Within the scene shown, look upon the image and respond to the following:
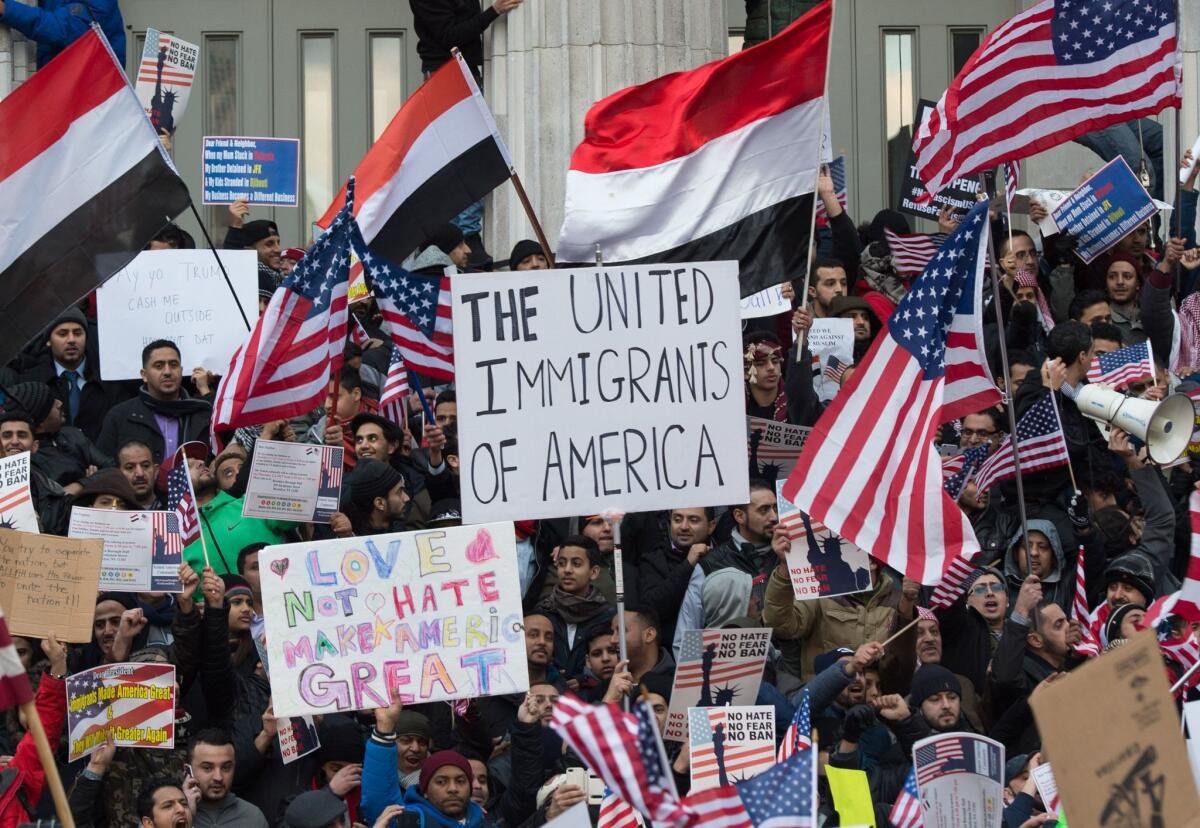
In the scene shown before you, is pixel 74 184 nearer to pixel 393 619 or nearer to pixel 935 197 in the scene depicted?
pixel 393 619

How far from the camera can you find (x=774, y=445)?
40.4 ft

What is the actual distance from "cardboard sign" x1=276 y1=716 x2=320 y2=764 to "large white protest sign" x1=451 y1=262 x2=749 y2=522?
1.53 metres

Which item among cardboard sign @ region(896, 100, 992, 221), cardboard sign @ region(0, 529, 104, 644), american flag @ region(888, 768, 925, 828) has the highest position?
cardboard sign @ region(896, 100, 992, 221)

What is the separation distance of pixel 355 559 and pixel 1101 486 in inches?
198

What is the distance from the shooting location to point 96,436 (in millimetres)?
13539

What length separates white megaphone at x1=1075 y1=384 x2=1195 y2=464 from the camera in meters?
12.4

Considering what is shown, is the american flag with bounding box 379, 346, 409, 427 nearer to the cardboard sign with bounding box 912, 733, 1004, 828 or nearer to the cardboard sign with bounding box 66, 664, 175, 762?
the cardboard sign with bounding box 66, 664, 175, 762

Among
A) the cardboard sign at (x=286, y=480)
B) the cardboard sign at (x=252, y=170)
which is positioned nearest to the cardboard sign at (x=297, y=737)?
the cardboard sign at (x=286, y=480)

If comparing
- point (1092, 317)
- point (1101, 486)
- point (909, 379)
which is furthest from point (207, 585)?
point (1092, 317)

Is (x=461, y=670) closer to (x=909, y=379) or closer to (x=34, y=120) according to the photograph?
(x=909, y=379)

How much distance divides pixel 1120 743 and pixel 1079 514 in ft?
21.0

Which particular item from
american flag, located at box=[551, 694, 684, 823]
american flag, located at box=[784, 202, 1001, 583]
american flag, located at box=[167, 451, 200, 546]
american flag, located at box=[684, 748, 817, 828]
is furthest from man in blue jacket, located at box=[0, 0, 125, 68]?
american flag, located at box=[551, 694, 684, 823]

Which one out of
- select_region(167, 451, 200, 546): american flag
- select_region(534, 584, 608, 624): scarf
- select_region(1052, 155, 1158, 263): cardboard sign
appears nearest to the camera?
select_region(167, 451, 200, 546): american flag

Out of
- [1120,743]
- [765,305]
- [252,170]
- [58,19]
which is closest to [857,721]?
[1120,743]
